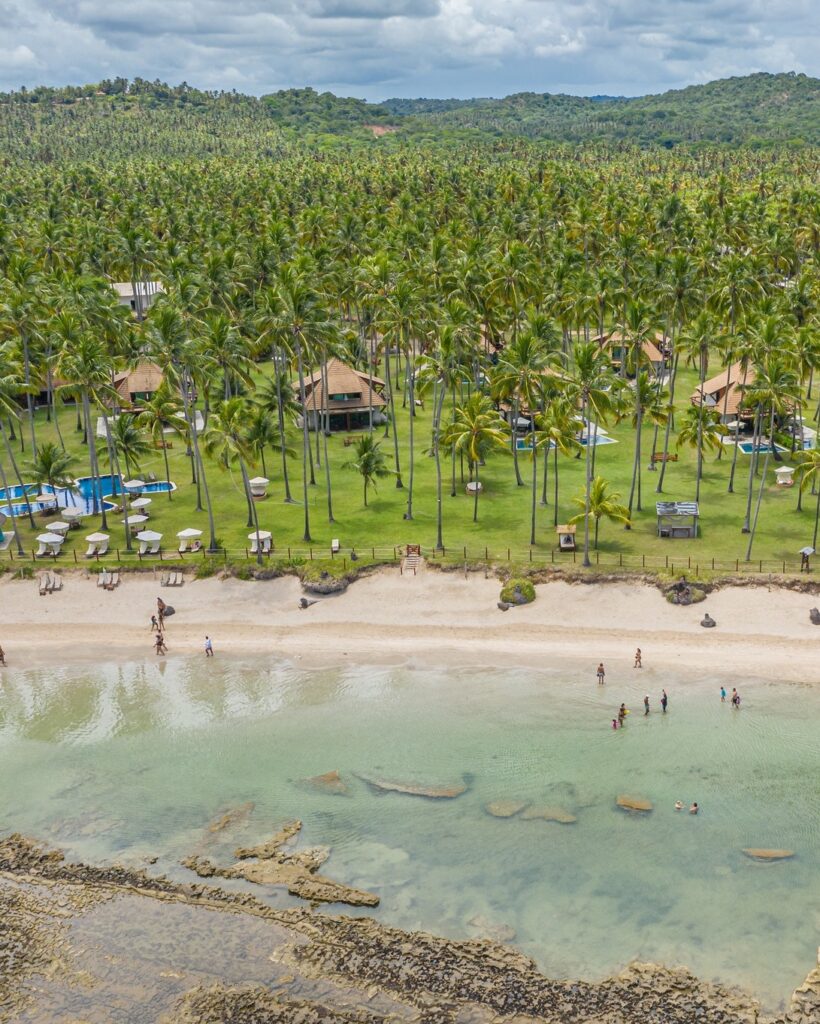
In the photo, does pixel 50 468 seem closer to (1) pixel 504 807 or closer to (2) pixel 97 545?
(2) pixel 97 545

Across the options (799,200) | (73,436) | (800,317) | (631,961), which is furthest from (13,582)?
(799,200)

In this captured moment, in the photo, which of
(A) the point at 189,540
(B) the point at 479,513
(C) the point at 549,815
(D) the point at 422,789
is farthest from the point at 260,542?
(C) the point at 549,815

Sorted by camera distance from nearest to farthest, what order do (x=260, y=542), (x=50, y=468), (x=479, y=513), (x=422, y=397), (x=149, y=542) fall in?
(x=260, y=542), (x=149, y=542), (x=50, y=468), (x=479, y=513), (x=422, y=397)

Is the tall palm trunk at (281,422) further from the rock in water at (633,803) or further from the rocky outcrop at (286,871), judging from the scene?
the rock in water at (633,803)

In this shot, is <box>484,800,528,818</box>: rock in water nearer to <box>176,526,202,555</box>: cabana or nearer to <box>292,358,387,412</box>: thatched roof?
<box>176,526,202,555</box>: cabana

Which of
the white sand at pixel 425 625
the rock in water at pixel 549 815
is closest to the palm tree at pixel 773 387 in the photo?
the white sand at pixel 425 625

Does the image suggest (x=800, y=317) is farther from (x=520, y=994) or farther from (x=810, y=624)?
(x=520, y=994)
